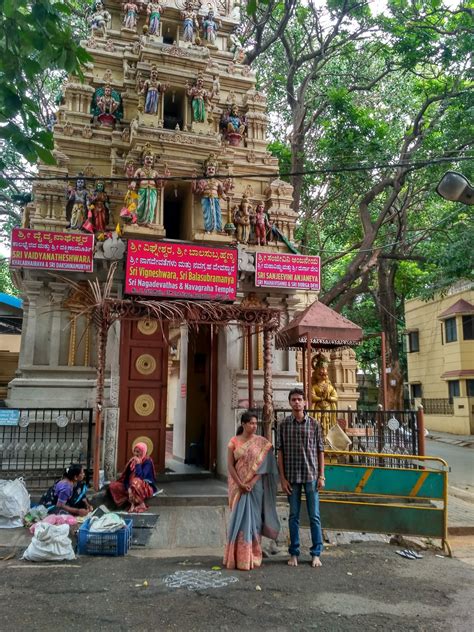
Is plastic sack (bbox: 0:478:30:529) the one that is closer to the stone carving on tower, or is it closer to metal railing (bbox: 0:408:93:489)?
metal railing (bbox: 0:408:93:489)

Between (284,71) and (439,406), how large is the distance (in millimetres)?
18135

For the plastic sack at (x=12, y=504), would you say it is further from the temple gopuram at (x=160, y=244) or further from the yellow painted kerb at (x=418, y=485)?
the yellow painted kerb at (x=418, y=485)

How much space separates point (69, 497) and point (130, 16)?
11606 millimetres

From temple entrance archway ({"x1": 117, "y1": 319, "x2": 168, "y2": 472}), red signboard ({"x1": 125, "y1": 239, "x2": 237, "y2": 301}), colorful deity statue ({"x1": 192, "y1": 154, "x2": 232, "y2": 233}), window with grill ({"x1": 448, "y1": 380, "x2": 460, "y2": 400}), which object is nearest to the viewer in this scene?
red signboard ({"x1": 125, "y1": 239, "x2": 237, "y2": 301})

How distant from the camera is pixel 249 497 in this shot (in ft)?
17.7

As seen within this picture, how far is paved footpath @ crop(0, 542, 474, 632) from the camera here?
4016 millimetres

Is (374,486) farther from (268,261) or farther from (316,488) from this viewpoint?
(268,261)

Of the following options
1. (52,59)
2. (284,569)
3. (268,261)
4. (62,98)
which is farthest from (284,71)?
(284,569)

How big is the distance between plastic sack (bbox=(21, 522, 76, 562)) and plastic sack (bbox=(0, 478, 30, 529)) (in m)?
1.33

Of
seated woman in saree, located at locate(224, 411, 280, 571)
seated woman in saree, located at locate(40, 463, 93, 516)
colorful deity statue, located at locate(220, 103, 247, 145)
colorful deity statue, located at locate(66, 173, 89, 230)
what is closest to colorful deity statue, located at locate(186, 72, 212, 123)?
colorful deity statue, located at locate(220, 103, 247, 145)

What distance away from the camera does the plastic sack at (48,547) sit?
552cm

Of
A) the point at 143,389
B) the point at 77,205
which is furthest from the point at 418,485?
the point at 77,205

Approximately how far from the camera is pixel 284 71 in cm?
1822

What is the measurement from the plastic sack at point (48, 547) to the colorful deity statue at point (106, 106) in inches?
357
